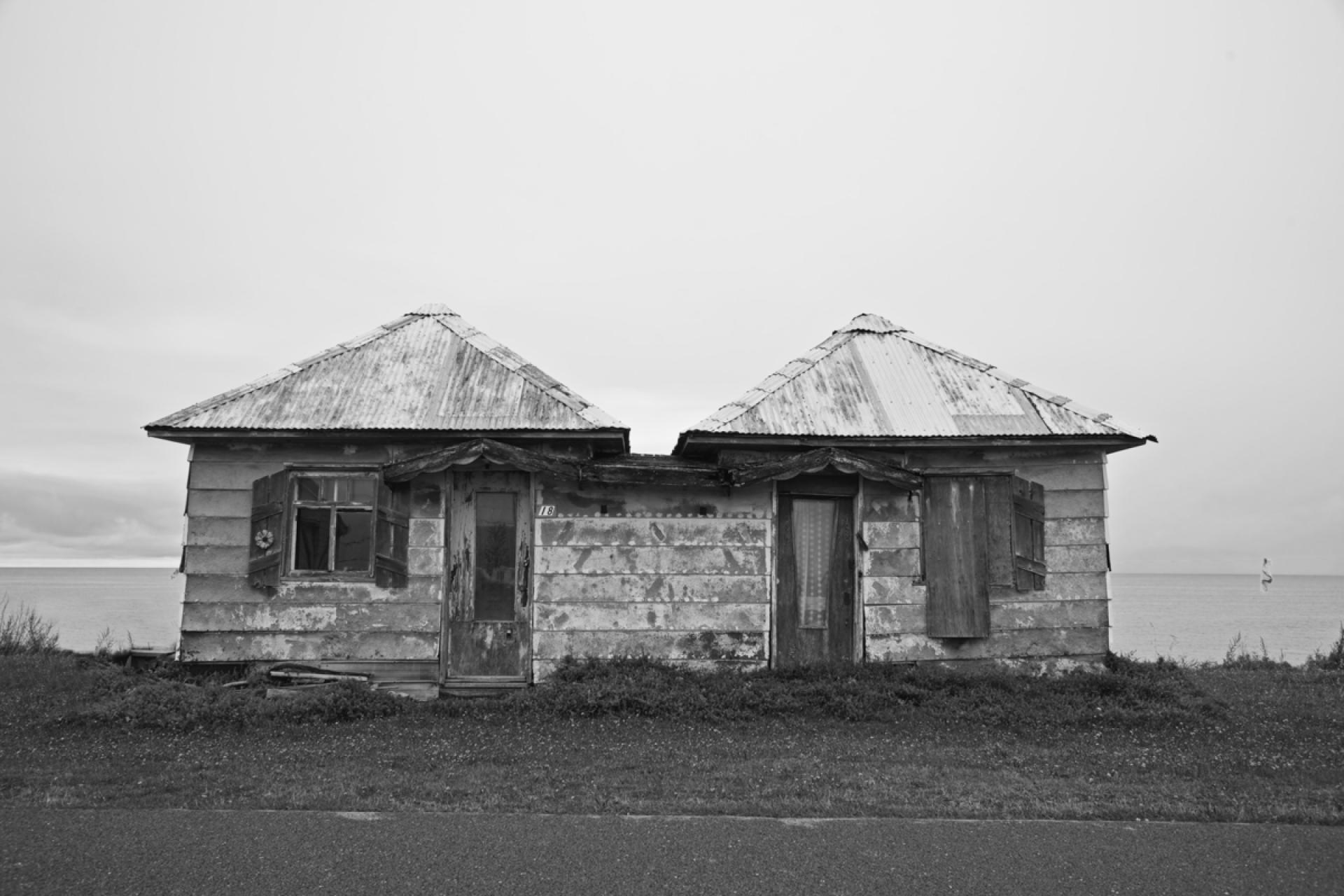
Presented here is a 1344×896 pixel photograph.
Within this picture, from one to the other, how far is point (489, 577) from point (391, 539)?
129cm

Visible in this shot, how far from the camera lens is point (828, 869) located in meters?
5.27

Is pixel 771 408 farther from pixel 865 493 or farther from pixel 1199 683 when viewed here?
pixel 1199 683

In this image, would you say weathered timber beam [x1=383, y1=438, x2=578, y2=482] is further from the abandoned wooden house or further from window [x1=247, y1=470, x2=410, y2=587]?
window [x1=247, y1=470, x2=410, y2=587]

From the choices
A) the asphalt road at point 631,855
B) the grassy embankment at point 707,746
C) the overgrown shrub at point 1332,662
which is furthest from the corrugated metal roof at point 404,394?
the overgrown shrub at point 1332,662

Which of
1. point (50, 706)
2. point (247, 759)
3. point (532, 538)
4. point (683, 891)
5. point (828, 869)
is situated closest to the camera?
point (683, 891)

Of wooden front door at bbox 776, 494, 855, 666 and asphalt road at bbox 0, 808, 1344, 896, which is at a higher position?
wooden front door at bbox 776, 494, 855, 666

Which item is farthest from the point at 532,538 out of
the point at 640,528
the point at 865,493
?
the point at 865,493

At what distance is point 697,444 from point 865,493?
2.27m

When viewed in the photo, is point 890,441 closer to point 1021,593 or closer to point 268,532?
point 1021,593

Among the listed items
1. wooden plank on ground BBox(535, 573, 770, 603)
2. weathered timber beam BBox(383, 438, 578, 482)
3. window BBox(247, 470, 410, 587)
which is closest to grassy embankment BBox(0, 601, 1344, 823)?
wooden plank on ground BBox(535, 573, 770, 603)

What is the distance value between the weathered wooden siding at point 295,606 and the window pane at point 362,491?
55cm

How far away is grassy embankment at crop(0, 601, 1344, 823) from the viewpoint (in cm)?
668

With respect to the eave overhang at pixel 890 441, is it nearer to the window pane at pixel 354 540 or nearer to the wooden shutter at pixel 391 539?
the wooden shutter at pixel 391 539

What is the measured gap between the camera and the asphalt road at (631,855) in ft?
16.5
